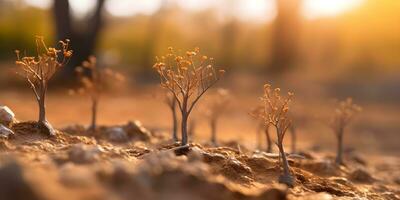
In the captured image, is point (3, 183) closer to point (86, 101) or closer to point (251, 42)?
point (86, 101)

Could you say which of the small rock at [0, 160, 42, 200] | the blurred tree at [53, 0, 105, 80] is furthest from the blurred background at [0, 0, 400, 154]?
the small rock at [0, 160, 42, 200]

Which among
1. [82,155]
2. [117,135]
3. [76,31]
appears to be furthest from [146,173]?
[76,31]

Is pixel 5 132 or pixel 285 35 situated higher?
pixel 285 35

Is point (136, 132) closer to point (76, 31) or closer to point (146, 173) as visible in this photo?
point (146, 173)

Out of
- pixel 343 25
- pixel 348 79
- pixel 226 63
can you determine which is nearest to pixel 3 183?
pixel 348 79

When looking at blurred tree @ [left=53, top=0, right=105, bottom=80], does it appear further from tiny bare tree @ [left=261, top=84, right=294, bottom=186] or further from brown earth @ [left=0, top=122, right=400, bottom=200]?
tiny bare tree @ [left=261, top=84, right=294, bottom=186]
